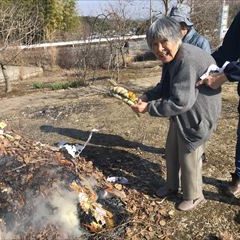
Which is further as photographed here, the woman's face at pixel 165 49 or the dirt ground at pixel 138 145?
Answer: the dirt ground at pixel 138 145

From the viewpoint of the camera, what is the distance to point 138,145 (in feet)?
16.0

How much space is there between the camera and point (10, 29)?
37.9ft

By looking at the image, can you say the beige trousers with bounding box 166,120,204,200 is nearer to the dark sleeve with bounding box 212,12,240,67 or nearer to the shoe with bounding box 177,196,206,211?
the shoe with bounding box 177,196,206,211

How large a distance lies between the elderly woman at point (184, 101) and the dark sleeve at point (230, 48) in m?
0.47

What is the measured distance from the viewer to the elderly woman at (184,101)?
9.30ft

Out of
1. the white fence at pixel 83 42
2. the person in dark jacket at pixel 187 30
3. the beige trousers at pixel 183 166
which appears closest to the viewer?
the beige trousers at pixel 183 166

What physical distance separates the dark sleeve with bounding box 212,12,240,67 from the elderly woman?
473 millimetres

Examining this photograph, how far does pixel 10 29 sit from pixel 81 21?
12.1 m

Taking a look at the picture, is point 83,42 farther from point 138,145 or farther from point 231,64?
point 231,64

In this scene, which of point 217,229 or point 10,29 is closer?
point 217,229

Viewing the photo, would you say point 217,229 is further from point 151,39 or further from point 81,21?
point 81,21

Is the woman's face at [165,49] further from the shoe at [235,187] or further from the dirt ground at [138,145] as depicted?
the shoe at [235,187]

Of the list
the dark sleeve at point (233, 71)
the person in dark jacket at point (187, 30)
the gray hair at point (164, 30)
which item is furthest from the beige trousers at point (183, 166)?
the person in dark jacket at point (187, 30)

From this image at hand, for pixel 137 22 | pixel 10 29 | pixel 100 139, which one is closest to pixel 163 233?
pixel 100 139
